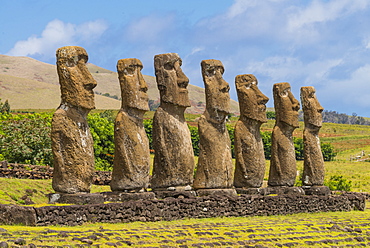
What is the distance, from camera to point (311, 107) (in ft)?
79.7

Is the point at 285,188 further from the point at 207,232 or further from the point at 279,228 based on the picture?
the point at 207,232

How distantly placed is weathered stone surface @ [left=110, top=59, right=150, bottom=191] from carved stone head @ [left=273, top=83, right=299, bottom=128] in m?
7.31

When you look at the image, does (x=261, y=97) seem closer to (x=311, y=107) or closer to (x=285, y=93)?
(x=285, y=93)

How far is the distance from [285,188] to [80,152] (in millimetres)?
9440

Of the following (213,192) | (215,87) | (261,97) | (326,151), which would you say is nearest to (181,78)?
(215,87)

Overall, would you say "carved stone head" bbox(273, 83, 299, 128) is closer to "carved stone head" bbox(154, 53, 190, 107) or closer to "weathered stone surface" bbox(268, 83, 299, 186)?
"weathered stone surface" bbox(268, 83, 299, 186)

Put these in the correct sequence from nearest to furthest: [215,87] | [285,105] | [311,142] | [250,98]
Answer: [215,87] → [250,98] → [285,105] → [311,142]

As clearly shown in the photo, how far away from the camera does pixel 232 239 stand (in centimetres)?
1460

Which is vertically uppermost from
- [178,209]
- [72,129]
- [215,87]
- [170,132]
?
[215,87]

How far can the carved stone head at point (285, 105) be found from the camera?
74.1 ft

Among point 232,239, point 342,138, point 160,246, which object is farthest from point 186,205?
point 342,138

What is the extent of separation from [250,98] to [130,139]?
5998 millimetres

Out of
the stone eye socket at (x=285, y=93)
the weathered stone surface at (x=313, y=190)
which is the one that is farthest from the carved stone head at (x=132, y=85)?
the weathered stone surface at (x=313, y=190)

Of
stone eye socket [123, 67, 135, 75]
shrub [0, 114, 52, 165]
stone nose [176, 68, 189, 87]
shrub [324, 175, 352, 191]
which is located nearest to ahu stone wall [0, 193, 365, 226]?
stone nose [176, 68, 189, 87]
